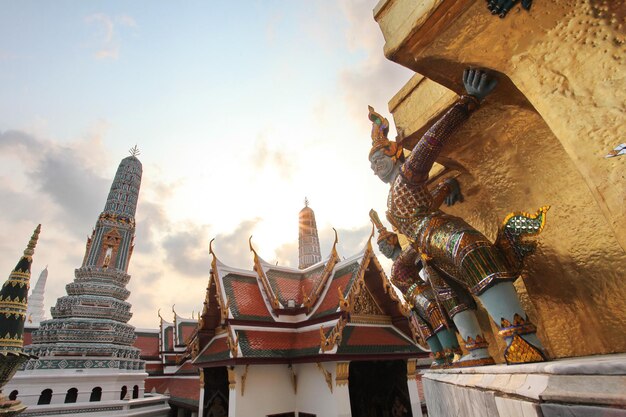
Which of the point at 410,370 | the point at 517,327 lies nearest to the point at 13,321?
the point at 517,327

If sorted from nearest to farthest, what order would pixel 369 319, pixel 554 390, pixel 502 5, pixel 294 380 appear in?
pixel 554 390 < pixel 502 5 < pixel 294 380 < pixel 369 319

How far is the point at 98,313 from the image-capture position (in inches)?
561

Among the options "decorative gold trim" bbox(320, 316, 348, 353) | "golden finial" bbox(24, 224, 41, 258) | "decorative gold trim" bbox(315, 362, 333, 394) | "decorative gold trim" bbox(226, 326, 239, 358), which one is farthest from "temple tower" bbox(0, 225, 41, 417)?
"decorative gold trim" bbox(315, 362, 333, 394)

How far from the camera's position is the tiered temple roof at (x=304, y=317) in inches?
293

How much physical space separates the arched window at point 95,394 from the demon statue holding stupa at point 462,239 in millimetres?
15072

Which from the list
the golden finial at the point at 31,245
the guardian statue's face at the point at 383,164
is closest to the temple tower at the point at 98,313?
the golden finial at the point at 31,245

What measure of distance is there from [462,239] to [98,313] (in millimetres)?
17177

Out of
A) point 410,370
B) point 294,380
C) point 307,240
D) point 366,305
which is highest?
point 307,240

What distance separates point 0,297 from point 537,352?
791 centimetres

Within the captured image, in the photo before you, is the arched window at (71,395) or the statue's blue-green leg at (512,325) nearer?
the statue's blue-green leg at (512,325)

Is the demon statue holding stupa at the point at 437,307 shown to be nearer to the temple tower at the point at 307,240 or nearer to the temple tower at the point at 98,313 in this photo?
the temple tower at the point at 98,313

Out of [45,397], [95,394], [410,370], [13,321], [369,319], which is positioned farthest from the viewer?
[95,394]

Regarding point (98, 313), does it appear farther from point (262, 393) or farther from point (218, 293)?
point (262, 393)

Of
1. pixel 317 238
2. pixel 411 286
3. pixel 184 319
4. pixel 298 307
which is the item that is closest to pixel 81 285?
pixel 184 319
